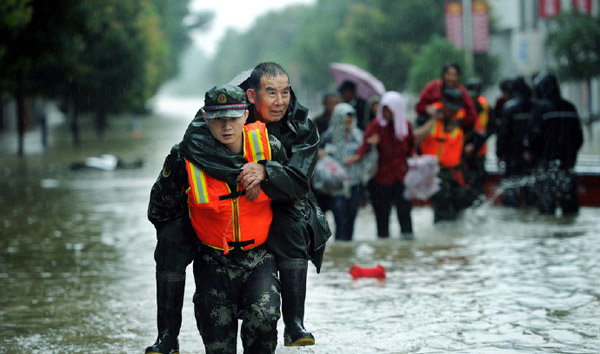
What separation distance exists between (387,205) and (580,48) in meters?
21.5

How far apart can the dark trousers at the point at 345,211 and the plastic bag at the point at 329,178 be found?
21 centimetres

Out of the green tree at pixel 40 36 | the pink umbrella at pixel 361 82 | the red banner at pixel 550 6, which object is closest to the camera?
the pink umbrella at pixel 361 82

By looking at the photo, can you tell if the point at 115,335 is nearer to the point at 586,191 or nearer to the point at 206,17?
the point at 586,191

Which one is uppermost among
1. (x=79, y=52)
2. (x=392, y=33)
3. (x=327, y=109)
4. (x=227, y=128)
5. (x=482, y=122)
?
(x=392, y=33)

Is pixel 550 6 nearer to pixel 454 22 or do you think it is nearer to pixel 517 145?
pixel 454 22

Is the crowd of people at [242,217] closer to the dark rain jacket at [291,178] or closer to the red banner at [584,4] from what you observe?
the dark rain jacket at [291,178]

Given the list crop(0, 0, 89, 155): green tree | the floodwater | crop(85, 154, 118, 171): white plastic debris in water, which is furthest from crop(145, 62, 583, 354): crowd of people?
crop(85, 154, 118, 171): white plastic debris in water

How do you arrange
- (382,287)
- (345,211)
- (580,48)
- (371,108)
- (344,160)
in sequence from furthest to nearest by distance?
(580,48) < (371,108) < (345,211) < (344,160) < (382,287)

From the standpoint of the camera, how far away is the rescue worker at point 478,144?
13613 millimetres

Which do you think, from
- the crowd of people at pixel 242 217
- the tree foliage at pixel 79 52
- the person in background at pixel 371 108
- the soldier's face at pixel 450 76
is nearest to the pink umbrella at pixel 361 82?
the person in background at pixel 371 108

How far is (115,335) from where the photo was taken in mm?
6984

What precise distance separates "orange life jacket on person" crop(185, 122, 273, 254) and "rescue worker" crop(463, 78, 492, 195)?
8747 mm

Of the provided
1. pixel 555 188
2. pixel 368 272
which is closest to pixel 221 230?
pixel 368 272

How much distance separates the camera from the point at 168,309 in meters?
5.05
